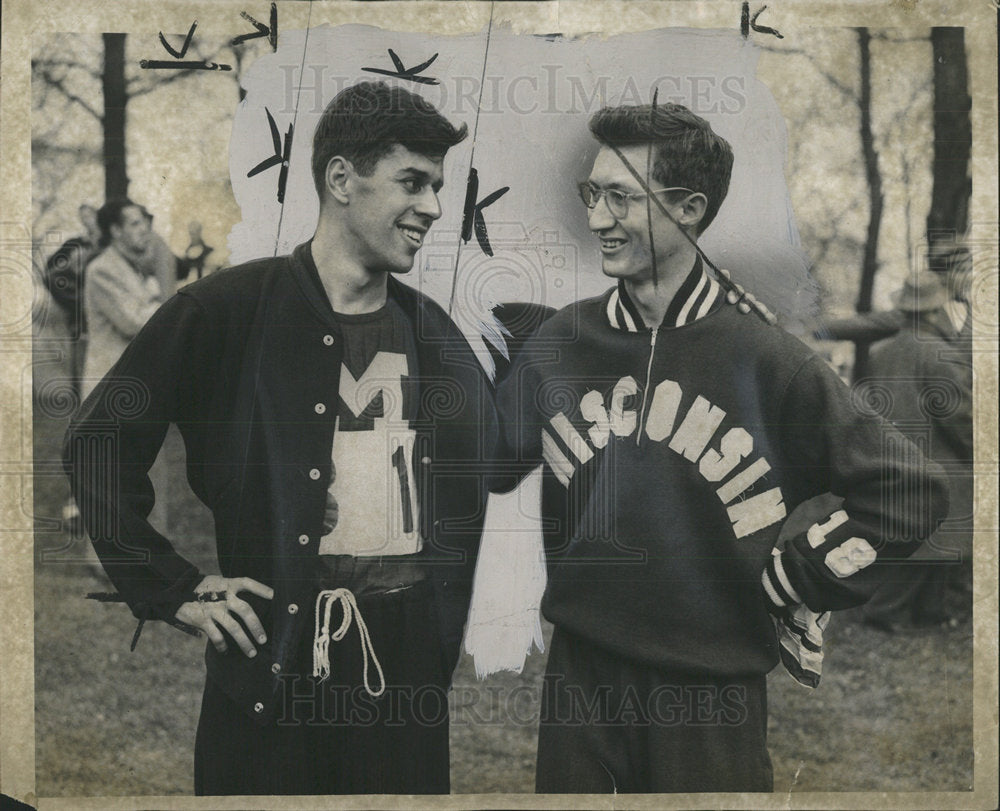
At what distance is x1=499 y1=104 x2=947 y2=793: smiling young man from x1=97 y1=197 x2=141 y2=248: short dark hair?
138 centimetres

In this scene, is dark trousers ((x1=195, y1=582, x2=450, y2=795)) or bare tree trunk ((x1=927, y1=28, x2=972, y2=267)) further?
bare tree trunk ((x1=927, y1=28, x2=972, y2=267))

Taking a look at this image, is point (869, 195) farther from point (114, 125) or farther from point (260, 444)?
point (114, 125)

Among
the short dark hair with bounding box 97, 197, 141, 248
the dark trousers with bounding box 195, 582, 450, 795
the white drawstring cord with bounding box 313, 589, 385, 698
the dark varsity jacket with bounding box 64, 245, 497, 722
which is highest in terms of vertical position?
the short dark hair with bounding box 97, 197, 141, 248

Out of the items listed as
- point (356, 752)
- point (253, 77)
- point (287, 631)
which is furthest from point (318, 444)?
point (253, 77)

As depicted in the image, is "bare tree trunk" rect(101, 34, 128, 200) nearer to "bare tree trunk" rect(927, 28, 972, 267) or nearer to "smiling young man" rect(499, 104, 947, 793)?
"smiling young man" rect(499, 104, 947, 793)

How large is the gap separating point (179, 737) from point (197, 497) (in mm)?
807

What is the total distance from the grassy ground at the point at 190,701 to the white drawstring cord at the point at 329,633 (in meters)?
0.32

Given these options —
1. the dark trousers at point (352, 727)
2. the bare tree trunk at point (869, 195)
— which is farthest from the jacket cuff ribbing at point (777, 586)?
the dark trousers at point (352, 727)

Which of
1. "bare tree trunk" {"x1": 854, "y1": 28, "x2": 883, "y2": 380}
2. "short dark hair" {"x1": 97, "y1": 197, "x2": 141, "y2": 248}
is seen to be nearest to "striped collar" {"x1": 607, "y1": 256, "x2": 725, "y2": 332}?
"bare tree trunk" {"x1": 854, "y1": 28, "x2": 883, "y2": 380}

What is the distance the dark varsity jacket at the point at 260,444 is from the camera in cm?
309

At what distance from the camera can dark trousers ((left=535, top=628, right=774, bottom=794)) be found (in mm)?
3146

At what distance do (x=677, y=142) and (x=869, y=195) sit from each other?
0.67 metres

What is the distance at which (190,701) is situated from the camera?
3.17m

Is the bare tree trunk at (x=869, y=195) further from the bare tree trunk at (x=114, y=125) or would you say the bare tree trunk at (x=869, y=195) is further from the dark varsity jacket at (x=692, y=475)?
the bare tree trunk at (x=114, y=125)
